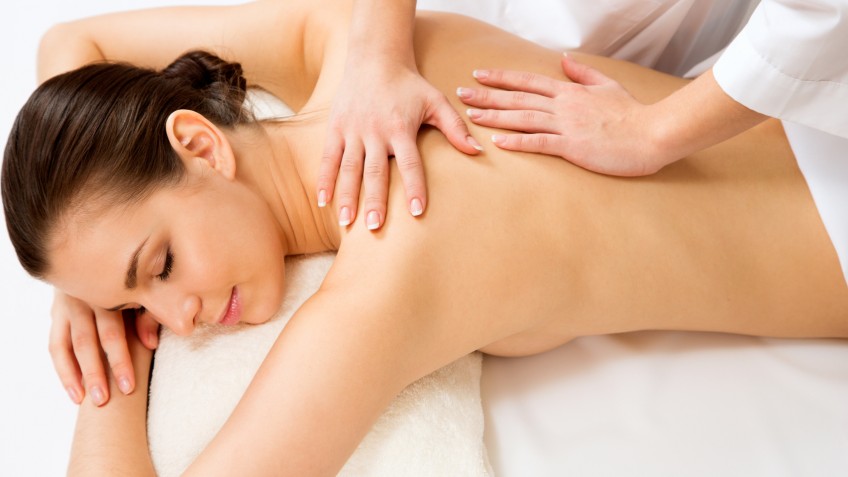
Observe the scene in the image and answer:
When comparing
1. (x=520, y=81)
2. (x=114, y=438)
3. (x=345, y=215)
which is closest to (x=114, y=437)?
(x=114, y=438)

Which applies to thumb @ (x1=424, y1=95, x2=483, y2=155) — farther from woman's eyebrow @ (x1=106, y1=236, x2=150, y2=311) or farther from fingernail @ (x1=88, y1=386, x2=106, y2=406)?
fingernail @ (x1=88, y1=386, x2=106, y2=406)

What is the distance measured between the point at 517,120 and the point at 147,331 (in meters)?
0.70

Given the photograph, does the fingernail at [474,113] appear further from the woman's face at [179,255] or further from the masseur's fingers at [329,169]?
the woman's face at [179,255]

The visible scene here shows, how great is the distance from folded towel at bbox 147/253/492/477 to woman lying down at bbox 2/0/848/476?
0.04 metres

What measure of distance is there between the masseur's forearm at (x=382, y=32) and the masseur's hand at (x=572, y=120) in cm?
12

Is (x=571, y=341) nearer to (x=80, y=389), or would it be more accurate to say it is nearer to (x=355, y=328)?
(x=355, y=328)

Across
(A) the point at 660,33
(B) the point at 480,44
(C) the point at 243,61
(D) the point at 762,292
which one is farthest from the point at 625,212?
(C) the point at 243,61

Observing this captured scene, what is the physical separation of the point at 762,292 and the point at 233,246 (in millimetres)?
827

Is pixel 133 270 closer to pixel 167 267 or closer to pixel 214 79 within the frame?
pixel 167 267

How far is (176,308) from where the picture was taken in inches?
43.5

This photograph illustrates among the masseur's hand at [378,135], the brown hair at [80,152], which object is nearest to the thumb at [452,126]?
the masseur's hand at [378,135]

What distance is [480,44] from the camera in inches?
52.7

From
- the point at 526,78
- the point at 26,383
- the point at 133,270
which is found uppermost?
the point at 526,78

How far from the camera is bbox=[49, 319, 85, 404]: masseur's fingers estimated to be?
121 cm
